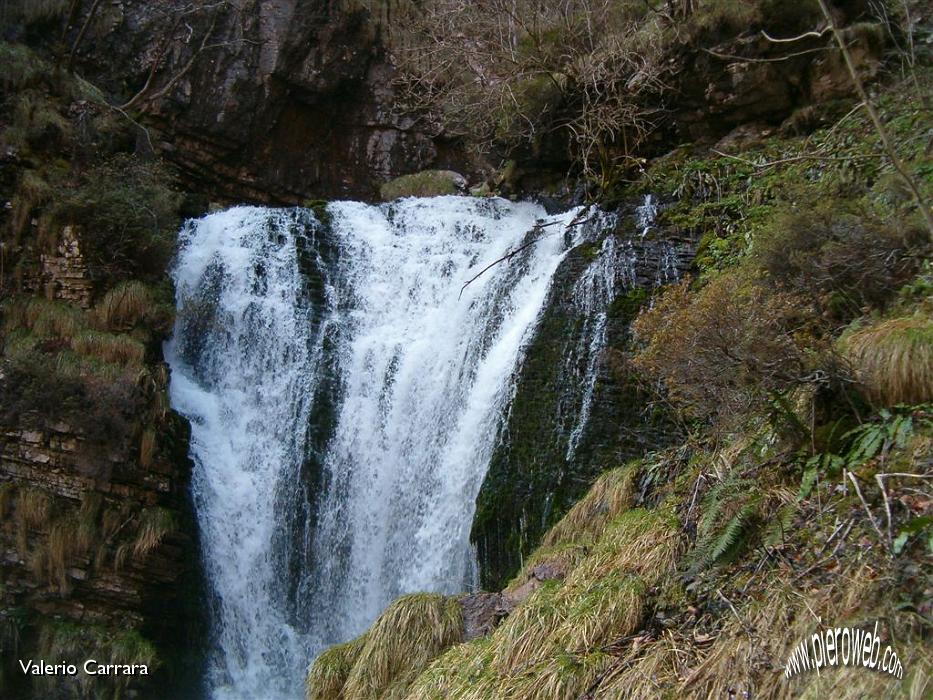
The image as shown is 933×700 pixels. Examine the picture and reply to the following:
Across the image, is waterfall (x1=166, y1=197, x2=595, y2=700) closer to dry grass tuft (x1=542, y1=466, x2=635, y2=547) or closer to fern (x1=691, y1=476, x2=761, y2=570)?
dry grass tuft (x1=542, y1=466, x2=635, y2=547)

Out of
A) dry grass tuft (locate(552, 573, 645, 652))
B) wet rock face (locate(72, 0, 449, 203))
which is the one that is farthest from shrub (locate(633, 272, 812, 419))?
wet rock face (locate(72, 0, 449, 203))

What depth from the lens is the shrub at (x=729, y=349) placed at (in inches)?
199

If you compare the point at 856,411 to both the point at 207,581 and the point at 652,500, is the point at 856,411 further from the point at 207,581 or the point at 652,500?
the point at 207,581

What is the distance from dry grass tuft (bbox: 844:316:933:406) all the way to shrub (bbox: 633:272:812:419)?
0.38m

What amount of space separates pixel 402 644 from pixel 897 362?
13.2 feet

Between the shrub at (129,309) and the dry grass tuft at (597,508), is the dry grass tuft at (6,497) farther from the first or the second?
the dry grass tuft at (597,508)

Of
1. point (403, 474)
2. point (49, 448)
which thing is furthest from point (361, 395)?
point (49, 448)

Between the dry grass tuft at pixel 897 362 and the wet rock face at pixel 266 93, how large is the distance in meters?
13.5

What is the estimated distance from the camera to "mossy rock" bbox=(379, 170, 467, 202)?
16.0 m

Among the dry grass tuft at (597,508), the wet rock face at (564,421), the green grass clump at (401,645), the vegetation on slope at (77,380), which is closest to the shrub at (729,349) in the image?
the dry grass tuft at (597,508)

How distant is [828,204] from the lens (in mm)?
7184

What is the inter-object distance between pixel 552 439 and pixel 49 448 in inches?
224

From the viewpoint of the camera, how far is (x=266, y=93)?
53.3 feet

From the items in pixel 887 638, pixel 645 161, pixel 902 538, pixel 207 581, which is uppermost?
pixel 645 161
